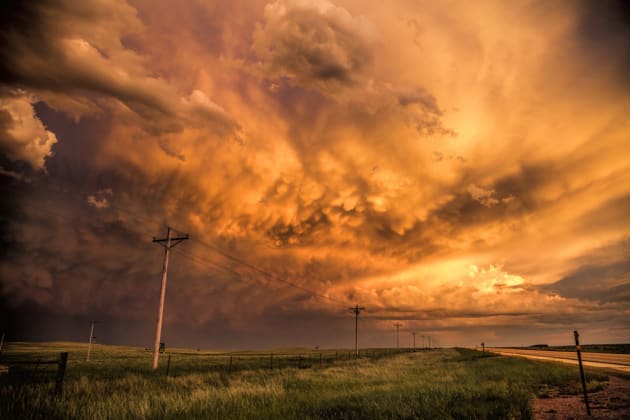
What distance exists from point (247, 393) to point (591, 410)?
1220 centimetres

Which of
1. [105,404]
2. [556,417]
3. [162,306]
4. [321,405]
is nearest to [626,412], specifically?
[556,417]

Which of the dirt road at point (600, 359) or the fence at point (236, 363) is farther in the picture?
the fence at point (236, 363)

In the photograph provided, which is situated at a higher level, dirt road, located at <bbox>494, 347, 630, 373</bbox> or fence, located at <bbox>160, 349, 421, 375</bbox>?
dirt road, located at <bbox>494, 347, 630, 373</bbox>

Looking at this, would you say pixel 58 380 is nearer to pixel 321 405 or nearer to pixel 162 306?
pixel 321 405

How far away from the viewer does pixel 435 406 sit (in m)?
11.0

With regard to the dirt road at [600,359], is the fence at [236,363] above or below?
below

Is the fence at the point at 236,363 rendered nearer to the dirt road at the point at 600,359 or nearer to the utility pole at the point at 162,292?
the utility pole at the point at 162,292

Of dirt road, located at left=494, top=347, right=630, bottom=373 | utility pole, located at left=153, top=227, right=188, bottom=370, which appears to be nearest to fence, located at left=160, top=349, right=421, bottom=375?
utility pole, located at left=153, top=227, right=188, bottom=370

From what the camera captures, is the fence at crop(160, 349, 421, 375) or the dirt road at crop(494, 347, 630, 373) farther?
the fence at crop(160, 349, 421, 375)

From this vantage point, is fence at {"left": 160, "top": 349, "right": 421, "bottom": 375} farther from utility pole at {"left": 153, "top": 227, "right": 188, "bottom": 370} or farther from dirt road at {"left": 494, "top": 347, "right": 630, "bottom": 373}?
dirt road at {"left": 494, "top": 347, "right": 630, "bottom": 373}

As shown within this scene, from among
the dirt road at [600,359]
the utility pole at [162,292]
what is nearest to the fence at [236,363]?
the utility pole at [162,292]

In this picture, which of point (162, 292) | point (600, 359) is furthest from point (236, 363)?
point (600, 359)

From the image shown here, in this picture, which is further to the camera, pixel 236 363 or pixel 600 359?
pixel 236 363

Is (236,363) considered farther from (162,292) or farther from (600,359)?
(600,359)
